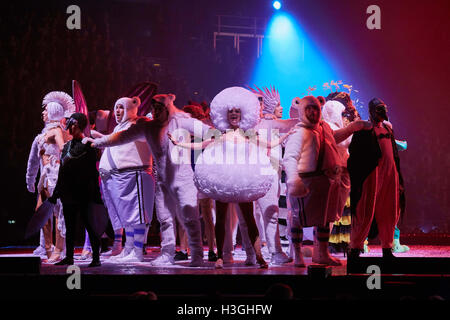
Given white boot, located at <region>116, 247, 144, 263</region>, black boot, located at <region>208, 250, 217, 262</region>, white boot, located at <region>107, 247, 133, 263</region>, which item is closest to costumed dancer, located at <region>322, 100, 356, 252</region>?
black boot, located at <region>208, 250, 217, 262</region>

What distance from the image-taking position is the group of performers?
5.22 m

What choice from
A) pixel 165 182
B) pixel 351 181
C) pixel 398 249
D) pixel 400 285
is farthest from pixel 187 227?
pixel 398 249

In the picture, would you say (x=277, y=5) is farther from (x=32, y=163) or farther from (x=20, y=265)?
(x=20, y=265)

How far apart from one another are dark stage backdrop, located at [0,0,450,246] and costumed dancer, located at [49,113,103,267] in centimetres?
414

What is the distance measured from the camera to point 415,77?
10.8m

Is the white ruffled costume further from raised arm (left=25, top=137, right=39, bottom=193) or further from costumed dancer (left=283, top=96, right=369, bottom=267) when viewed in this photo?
raised arm (left=25, top=137, right=39, bottom=193)

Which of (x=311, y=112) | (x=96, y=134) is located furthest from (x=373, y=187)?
(x=96, y=134)

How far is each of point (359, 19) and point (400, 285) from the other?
726cm

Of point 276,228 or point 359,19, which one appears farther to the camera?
point 359,19

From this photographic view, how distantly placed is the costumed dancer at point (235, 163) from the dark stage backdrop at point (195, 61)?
4.92 meters

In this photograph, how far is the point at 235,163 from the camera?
5.07 m

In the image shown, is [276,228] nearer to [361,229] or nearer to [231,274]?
[361,229]

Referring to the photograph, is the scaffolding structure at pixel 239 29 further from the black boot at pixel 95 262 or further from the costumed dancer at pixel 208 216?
the black boot at pixel 95 262

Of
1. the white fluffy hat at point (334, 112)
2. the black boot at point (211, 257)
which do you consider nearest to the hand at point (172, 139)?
the black boot at point (211, 257)
